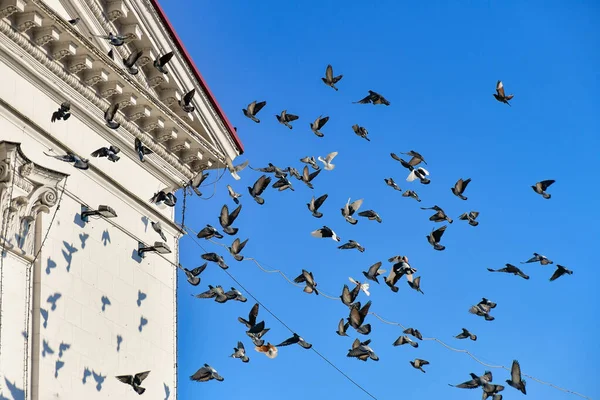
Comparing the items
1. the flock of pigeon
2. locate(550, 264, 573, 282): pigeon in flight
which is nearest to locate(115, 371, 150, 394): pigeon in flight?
the flock of pigeon

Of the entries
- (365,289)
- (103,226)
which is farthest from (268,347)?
(103,226)

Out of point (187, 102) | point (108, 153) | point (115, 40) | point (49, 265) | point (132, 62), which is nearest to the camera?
point (49, 265)

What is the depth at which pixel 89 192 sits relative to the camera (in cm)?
2138

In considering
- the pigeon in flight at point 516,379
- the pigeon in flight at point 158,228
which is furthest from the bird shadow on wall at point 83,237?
the pigeon in flight at point 516,379

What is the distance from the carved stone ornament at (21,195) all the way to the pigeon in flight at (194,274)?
2840 mm

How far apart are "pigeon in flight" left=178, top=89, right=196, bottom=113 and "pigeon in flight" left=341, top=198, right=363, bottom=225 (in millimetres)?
3404

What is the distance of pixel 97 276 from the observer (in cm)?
2112

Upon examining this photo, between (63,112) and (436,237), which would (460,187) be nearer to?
(436,237)

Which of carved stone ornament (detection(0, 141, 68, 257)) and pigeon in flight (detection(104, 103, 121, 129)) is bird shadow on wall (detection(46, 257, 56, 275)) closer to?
carved stone ornament (detection(0, 141, 68, 257))

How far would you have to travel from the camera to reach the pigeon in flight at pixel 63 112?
19.8 meters

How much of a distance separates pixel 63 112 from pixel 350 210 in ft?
15.5

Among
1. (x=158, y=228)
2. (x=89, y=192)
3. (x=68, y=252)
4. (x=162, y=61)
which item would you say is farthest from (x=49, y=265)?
(x=162, y=61)

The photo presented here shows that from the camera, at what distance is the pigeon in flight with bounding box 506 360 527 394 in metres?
20.4

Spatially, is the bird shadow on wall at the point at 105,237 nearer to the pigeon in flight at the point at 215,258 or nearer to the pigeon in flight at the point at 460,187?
the pigeon in flight at the point at 215,258
